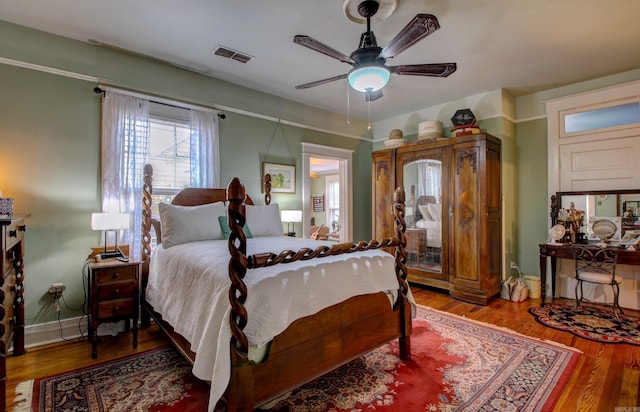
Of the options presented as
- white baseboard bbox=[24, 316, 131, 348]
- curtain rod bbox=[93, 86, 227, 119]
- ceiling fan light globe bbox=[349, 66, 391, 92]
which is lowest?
white baseboard bbox=[24, 316, 131, 348]

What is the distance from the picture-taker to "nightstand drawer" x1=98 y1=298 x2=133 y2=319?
244cm

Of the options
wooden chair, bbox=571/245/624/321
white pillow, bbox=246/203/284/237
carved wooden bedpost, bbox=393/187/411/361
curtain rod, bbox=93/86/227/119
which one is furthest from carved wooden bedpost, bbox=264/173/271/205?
wooden chair, bbox=571/245/624/321

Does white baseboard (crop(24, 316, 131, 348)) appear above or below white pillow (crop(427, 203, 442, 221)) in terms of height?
Answer: below

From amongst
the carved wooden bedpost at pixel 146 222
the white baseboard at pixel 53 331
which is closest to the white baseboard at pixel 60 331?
the white baseboard at pixel 53 331

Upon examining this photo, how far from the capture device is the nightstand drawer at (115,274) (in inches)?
95.7

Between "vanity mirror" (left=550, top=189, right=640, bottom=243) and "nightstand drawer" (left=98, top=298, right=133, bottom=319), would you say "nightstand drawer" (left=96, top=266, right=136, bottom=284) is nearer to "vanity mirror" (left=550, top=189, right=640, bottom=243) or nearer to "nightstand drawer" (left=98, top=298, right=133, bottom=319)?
"nightstand drawer" (left=98, top=298, right=133, bottom=319)

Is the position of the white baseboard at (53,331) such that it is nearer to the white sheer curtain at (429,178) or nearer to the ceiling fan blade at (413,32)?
the ceiling fan blade at (413,32)

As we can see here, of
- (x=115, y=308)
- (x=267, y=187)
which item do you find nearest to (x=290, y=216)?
(x=267, y=187)

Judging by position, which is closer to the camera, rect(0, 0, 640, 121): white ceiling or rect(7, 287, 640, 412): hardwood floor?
rect(7, 287, 640, 412): hardwood floor

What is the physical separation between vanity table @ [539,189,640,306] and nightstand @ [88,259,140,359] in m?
4.34

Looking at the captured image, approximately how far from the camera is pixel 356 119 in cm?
538

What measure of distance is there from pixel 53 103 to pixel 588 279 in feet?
18.3

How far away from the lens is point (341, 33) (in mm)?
2719

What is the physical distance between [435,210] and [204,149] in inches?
124
